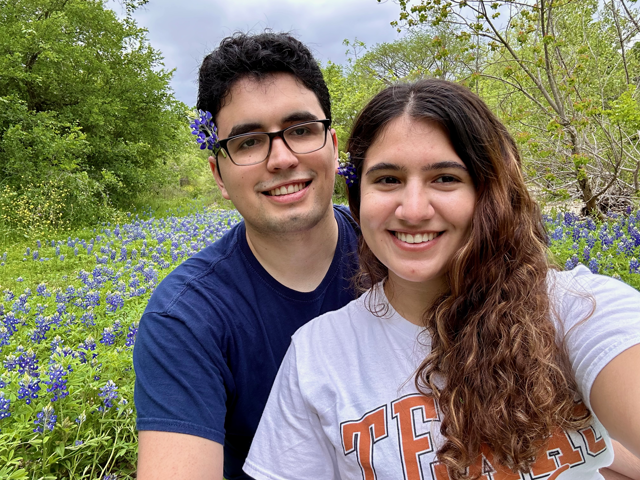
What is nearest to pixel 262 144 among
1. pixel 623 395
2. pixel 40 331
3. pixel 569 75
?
pixel 623 395

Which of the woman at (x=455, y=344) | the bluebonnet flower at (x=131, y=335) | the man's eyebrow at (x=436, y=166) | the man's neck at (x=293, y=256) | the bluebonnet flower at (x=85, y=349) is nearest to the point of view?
the woman at (x=455, y=344)

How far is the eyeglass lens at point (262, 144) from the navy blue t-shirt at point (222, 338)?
1.36 ft

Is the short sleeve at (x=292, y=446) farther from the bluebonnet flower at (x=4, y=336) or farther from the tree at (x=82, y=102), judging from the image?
the tree at (x=82, y=102)

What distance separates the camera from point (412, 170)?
1.33 m

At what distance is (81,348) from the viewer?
2.99 metres

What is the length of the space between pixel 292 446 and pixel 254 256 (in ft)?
3.03

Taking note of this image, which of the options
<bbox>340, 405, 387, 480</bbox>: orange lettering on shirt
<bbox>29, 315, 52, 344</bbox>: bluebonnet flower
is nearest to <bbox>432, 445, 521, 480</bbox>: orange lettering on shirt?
<bbox>340, 405, 387, 480</bbox>: orange lettering on shirt

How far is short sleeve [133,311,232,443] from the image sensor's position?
1.48m

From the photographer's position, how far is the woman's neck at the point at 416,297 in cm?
146

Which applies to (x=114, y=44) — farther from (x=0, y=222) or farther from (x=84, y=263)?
(x=84, y=263)

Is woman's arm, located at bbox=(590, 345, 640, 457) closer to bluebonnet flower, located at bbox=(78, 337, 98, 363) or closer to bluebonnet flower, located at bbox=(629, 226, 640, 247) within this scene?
bluebonnet flower, located at bbox=(78, 337, 98, 363)

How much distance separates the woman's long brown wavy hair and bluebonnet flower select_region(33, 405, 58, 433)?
6.92 feet

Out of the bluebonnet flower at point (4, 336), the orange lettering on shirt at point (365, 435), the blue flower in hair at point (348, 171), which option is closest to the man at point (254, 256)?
the blue flower in hair at point (348, 171)

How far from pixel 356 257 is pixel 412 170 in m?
0.94
